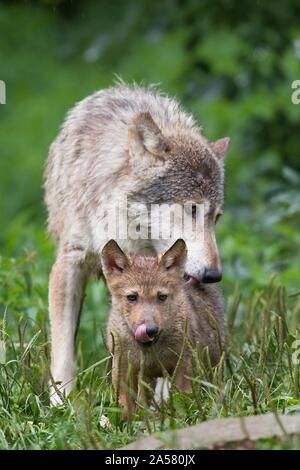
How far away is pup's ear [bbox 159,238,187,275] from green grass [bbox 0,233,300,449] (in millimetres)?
553

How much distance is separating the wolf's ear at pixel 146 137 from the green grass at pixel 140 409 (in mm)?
1130

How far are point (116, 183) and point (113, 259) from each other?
2.83 feet

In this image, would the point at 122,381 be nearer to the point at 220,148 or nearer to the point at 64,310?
the point at 64,310

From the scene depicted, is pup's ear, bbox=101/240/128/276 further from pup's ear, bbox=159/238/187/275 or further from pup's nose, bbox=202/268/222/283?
pup's nose, bbox=202/268/222/283

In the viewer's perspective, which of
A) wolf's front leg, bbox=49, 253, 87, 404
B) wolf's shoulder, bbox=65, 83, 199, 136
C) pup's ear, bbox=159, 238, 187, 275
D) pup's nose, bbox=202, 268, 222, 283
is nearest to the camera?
pup's ear, bbox=159, 238, 187, 275

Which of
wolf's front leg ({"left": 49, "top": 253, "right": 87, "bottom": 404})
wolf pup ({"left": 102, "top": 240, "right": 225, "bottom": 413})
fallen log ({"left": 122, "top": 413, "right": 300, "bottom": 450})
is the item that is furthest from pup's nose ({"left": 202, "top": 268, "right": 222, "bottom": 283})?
fallen log ({"left": 122, "top": 413, "right": 300, "bottom": 450})

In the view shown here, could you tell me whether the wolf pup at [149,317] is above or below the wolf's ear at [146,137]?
below

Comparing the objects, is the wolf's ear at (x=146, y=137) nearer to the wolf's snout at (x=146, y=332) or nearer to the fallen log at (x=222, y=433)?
the wolf's snout at (x=146, y=332)

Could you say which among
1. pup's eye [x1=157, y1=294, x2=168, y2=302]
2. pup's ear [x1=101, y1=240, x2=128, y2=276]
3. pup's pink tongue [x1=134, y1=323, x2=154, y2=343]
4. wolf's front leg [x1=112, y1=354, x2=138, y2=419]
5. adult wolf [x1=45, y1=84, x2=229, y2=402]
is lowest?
wolf's front leg [x1=112, y1=354, x2=138, y2=419]

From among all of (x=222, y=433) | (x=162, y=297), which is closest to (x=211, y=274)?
(x=162, y=297)

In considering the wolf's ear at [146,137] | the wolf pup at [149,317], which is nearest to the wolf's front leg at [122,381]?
the wolf pup at [149,317]

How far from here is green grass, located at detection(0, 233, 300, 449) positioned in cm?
497

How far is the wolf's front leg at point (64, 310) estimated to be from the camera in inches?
256
